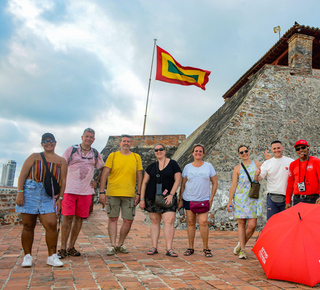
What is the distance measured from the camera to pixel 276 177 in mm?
4477

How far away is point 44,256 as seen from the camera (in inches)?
160

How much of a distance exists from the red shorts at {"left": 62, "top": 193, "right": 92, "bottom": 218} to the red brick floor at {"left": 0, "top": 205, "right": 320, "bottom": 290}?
1.99ft

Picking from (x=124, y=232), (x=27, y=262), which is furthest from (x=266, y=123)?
(x=27, y=262)

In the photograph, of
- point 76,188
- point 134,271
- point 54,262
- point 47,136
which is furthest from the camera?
point 76,188

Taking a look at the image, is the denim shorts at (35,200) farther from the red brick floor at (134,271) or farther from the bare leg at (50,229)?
the red brick floor at (134,271)

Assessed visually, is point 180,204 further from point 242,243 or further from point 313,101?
point 313,101

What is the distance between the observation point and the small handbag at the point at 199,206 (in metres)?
4.35

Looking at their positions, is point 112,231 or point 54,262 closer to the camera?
point 54,262

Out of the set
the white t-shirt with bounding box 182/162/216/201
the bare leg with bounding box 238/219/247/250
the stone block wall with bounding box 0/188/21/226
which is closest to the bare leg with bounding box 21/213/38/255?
the white t-shirt with bounding box 182/162/216/201

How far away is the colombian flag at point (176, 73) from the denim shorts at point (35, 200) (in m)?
8.11

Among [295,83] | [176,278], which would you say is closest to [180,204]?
[176,278]

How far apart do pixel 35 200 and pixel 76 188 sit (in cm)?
64

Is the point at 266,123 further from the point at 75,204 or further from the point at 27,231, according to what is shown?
the point at 27,231

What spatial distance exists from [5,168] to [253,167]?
86.4 feet
